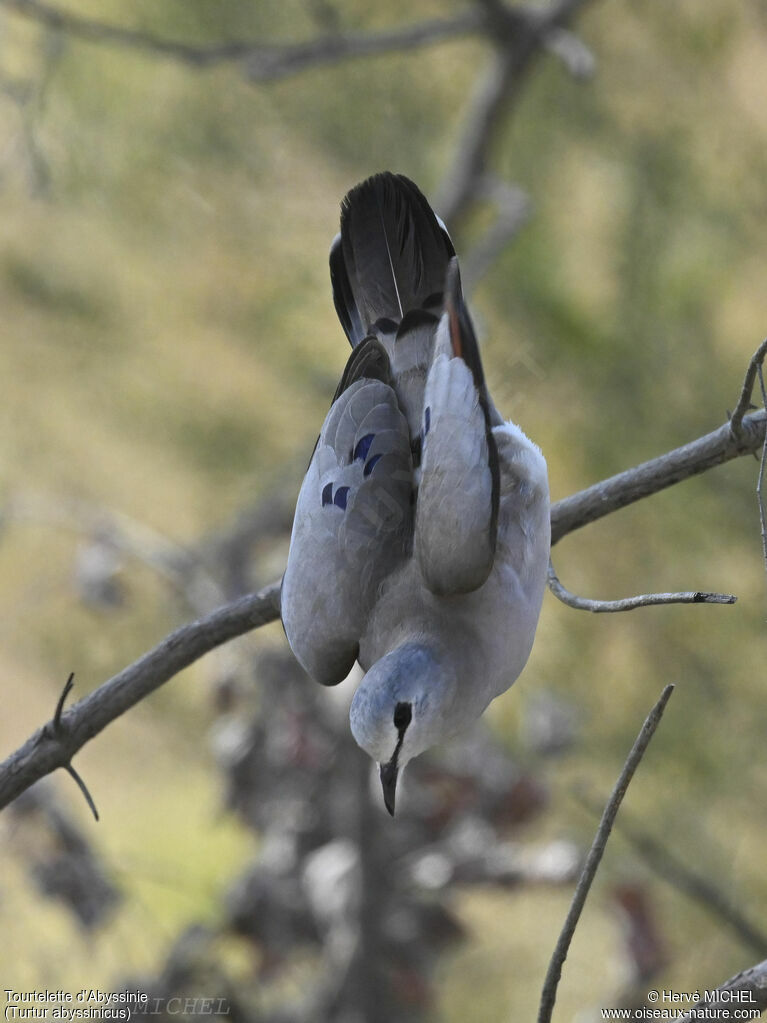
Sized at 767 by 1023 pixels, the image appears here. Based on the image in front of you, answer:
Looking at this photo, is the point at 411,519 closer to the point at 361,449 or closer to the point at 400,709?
the point at 361,449

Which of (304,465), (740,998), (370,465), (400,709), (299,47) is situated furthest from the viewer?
(304,465)

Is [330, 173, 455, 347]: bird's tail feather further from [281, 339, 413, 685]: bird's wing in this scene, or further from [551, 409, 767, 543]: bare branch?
[551, 409, 767, 543]: bare branch

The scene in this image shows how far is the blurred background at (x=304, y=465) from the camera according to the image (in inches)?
54.2

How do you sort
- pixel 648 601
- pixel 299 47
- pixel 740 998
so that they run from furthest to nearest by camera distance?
pixel 299 47 < pixel 648 601 < pixel 740 998

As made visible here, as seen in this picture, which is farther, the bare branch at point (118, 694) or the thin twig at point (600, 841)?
the bare branch at point (118, 694)

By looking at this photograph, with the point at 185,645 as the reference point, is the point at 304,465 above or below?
above

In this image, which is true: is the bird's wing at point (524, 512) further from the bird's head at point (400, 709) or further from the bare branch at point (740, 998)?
the bare branch at point (740, 998)

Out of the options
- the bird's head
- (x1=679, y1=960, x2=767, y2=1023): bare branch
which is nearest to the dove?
the bird's head

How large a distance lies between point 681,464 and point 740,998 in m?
0.39

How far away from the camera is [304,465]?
1.83 metres

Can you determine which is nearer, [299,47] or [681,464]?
[681,464]

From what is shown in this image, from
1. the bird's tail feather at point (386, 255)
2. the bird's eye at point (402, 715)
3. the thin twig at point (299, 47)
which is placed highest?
the thin twig at point (299, 47)

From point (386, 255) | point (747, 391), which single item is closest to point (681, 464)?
point (747, 391)

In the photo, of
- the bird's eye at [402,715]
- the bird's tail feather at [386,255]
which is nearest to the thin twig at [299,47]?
the bird's tail feather at [386,255]
